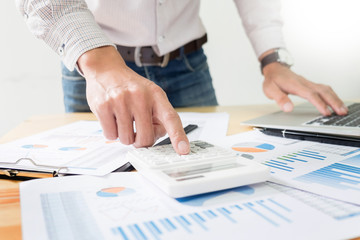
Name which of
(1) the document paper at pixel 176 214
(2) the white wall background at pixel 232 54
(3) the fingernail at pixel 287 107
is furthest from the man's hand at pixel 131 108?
(2) the white wall background at pixel 232 54

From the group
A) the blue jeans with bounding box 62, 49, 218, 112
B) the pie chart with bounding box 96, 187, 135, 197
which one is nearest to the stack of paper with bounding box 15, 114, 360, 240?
the pie chart with bounding box 96, 187, 135, 197

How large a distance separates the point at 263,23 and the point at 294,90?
322mm

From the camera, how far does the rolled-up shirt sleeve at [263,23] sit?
1046 mm

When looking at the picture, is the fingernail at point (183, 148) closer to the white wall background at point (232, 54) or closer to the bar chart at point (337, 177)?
the bar chart at point (337, 177)

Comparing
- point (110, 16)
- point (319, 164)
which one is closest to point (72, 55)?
point (110, 16)

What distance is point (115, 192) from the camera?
0.38 meters

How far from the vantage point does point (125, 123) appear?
49cm

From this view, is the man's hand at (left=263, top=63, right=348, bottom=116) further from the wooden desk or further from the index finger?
the index finger

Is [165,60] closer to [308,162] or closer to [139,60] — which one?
[139,60]

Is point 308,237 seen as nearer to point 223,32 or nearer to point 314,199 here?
point 314,199

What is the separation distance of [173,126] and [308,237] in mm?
239

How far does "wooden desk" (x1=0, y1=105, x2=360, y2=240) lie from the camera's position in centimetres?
32

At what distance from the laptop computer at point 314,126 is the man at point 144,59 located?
4 centimetres

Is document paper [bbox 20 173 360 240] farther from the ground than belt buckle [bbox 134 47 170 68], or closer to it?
closer to it
